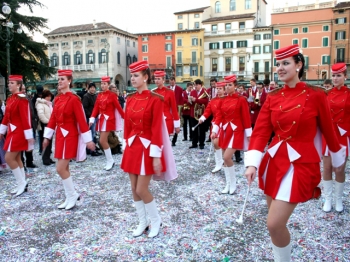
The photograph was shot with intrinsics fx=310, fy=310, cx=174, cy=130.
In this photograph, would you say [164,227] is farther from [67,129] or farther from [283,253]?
[67,129]

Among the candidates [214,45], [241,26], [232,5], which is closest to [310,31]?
[241,26]

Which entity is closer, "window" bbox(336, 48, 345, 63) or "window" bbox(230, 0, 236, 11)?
"window" bbox(336, 48, 345, 63)

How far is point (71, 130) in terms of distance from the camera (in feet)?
16.2

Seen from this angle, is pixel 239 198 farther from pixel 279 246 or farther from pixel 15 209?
pixel 15 209

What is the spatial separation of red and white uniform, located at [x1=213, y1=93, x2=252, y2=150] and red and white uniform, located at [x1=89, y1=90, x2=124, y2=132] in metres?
2.87

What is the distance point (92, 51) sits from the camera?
54469 millimetres

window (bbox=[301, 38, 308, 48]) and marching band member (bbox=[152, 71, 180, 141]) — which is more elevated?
window (bbox=[301, 38, 308, 48])

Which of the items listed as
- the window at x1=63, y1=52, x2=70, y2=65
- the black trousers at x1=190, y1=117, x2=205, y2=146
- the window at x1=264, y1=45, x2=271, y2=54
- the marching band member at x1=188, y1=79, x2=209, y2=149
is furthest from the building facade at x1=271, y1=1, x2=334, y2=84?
the black trousers at x1=190, y1=117, x2=205, y2=146

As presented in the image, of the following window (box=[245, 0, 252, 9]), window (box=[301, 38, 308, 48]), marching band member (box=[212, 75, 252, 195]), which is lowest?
marching band member (box=[212, 75, 252, 195])

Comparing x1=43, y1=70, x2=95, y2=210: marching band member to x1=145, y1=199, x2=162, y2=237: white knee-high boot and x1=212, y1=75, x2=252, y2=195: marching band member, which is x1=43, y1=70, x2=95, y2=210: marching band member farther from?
x1=212, y1=75, x2=252, y2=195: marching band member

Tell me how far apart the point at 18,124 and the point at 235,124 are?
3923 mm

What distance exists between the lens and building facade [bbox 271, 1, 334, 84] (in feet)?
165

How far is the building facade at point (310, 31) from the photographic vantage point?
5031cm

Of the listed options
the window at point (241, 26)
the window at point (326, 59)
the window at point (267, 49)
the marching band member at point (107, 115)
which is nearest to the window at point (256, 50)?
the window at point (267, 49)
